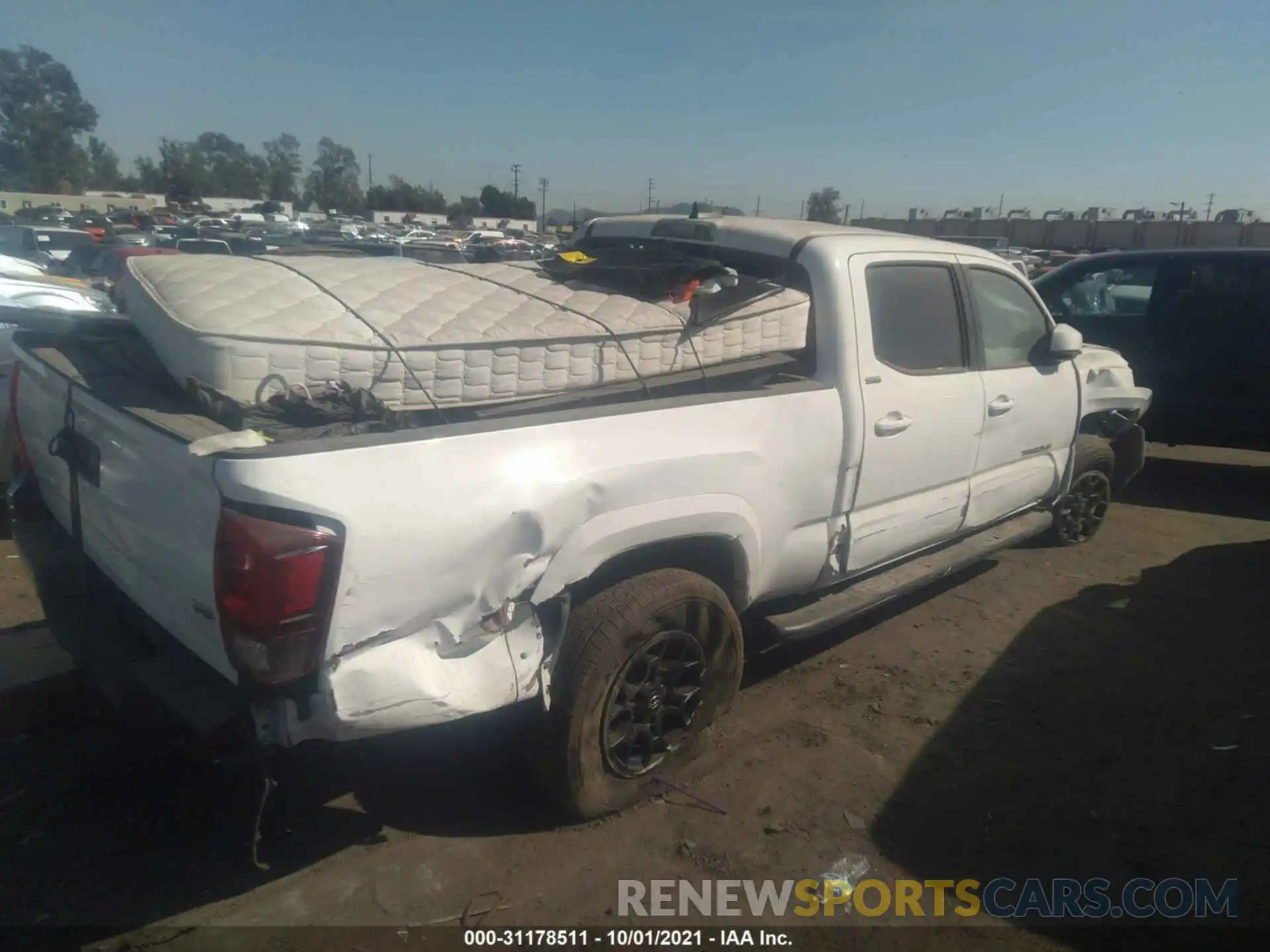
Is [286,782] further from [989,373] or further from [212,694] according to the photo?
[989,373]

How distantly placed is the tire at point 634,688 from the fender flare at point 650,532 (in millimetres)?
160

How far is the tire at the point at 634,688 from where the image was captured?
274 centimetres

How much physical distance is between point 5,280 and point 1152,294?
34.6 ft

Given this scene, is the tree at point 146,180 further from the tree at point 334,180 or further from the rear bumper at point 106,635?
the rear bumper at point 106,635

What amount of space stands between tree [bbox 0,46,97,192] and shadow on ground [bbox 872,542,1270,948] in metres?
110

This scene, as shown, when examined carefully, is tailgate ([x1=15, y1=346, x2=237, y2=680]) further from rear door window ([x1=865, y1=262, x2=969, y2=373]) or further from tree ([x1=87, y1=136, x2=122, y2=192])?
tree ([x1=87, y1=136, x2=122, y2=192])

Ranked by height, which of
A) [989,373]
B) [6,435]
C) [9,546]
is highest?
[989,373]

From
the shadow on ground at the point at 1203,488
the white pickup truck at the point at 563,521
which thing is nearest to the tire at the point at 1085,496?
the white pickup truck at the point at 563,521

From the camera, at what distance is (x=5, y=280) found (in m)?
8.62

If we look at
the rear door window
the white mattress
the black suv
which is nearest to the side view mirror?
the rear door window

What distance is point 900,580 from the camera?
407 centimetres

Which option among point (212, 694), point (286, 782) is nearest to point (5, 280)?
point (286, 782)

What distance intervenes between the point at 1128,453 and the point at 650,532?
194 inches

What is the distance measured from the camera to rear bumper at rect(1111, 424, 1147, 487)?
20.5 ft
